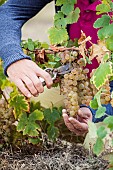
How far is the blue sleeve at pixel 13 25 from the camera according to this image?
6.18 ft

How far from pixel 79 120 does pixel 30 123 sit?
20 centimetres

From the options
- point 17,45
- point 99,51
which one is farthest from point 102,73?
point 17,45

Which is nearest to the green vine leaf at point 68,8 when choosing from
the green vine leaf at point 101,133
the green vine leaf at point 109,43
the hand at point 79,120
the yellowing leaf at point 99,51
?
the yellowing leaf at point 99,51

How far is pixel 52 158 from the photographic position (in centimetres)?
210

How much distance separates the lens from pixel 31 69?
1824mm

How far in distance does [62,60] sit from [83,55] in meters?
0.12

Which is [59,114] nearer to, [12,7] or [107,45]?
[12,7]

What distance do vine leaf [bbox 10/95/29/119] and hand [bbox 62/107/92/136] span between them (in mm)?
183

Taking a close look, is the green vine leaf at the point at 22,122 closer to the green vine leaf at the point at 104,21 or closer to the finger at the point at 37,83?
the finger at the point at 37,83

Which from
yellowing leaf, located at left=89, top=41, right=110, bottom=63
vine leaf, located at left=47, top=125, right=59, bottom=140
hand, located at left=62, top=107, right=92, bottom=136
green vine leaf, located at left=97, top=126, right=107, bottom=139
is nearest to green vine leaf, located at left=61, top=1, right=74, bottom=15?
yellowing leaf, located at left=89, top=41, right=110, bottom=63

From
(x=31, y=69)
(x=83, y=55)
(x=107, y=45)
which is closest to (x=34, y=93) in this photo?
(x=31, y=69)

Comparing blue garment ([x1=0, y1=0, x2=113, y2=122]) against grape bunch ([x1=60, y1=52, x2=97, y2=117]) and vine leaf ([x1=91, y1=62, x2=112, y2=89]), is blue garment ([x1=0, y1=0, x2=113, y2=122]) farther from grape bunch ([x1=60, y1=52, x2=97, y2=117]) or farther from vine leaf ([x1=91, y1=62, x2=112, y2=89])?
vine leaf ([x1=91, y1=62, x2=112, y2=89])

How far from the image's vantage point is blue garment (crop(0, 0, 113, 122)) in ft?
6.18

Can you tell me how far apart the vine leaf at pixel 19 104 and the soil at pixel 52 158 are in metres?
0.15
